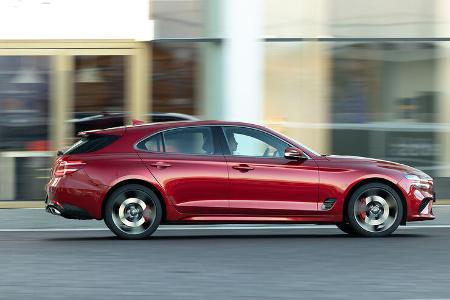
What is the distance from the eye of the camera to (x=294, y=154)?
11.9 m

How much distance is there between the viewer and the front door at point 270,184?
11914 millimetres

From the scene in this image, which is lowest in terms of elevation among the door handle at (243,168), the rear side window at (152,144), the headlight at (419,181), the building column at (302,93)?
the headlight at (419,181)

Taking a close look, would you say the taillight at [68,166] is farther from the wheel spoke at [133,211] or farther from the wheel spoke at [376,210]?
the wheel spoke at [376,210]

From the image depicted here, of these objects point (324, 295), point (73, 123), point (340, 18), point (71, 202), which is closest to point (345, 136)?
point (340, 18)

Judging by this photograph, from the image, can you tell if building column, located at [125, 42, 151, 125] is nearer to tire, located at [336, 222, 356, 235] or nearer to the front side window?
the front side window

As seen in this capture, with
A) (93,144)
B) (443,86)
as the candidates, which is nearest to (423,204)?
(93,144)

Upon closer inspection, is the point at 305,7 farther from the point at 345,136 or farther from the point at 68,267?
the point at 68,267

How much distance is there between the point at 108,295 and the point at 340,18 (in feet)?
→ 34.1

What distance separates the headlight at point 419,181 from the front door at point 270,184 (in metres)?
1.13

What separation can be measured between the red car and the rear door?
0.01 meters

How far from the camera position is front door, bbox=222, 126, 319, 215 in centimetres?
1191

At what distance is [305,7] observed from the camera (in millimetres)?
17422

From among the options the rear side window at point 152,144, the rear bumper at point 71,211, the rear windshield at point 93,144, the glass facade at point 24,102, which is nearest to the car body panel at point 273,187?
the rear side window at point 152,144

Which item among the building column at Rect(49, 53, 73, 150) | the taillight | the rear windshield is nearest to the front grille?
the rear windshield
